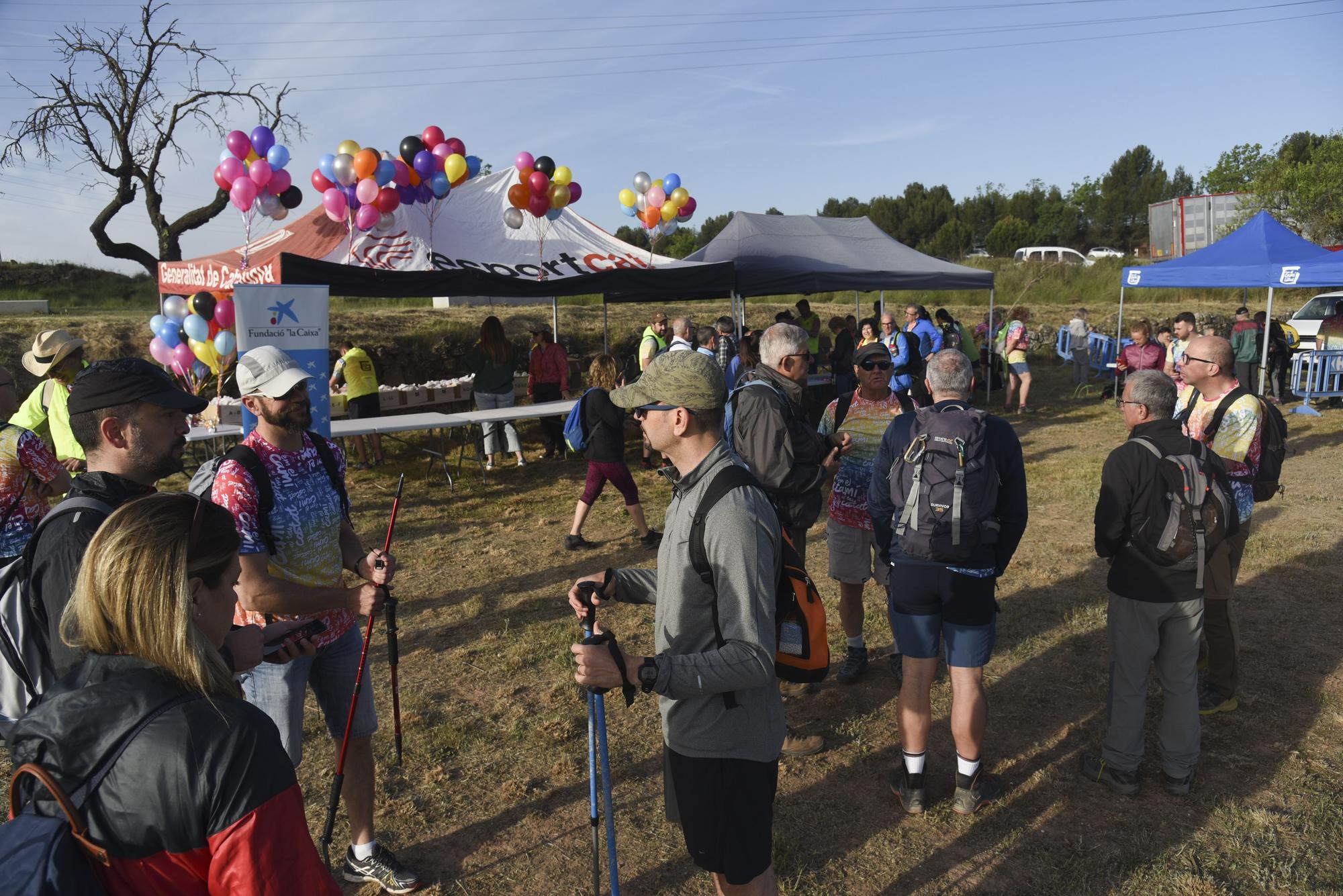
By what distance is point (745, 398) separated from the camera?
3.80 meters

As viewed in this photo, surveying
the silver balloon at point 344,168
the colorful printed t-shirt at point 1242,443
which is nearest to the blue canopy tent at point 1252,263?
the colorful printed t-shirt at point 1242,443

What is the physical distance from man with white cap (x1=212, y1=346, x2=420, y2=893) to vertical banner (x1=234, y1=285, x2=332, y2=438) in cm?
381

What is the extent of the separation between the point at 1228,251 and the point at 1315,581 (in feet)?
28.8

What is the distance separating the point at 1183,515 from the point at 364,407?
9.19m

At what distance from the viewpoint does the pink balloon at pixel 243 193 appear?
8.45 meters

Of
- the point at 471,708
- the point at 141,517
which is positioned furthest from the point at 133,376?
the point at 471,708

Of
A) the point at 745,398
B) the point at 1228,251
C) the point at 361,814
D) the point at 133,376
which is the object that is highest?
the point at 1228,251

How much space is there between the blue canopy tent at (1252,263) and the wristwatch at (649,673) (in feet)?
41.7

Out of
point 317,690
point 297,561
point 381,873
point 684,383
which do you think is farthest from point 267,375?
point 381,873

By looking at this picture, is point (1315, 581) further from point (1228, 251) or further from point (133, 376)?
point (1228, 251)

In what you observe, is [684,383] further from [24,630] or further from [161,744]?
[24,630]

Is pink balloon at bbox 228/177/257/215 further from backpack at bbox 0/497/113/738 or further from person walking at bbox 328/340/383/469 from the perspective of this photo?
backpack at bbox 0/497/113/738

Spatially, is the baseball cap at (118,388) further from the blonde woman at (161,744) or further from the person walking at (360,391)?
the person walking at (360,391)

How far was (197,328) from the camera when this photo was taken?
8438 millimetres
